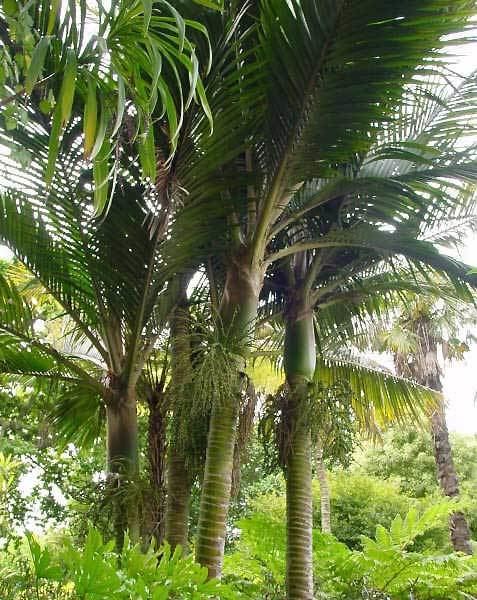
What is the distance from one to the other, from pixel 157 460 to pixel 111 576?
2.23m

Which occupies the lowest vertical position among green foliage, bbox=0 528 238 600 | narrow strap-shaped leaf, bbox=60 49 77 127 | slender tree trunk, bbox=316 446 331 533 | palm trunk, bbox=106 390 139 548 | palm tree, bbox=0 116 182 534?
green foliage, bbox=0 528 238 600

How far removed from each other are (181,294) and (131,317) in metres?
0.72

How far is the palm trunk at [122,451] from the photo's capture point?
4422mm

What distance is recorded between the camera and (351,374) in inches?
243

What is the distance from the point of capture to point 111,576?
2.61 metres

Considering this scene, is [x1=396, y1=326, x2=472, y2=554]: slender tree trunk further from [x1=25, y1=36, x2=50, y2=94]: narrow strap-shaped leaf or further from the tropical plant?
[x1=25, y1=36, x2=50, y2=94]: narrow strap-shaped leaf

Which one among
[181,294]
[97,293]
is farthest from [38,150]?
[181,294]

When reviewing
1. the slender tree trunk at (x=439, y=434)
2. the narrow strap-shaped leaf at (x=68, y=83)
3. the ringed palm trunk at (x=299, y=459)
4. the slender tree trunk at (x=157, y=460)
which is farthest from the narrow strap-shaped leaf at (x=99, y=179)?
the slender tree trunk at (x=439, y=434)

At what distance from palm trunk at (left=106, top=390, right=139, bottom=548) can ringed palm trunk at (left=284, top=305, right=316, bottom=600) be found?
1119mm

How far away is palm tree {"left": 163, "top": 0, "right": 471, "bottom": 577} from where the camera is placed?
3.21 metres

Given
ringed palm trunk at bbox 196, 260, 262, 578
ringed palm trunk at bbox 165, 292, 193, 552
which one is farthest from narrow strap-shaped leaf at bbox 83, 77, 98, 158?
ringed palm trunk at bbox 165, 292, 193, 552

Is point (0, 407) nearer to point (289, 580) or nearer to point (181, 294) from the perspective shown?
point (181, 294)

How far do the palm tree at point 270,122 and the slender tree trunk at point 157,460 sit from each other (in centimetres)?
94

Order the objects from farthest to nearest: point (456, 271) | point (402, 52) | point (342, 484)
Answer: point (342, 484), point (456, 271), point (402, 52)
